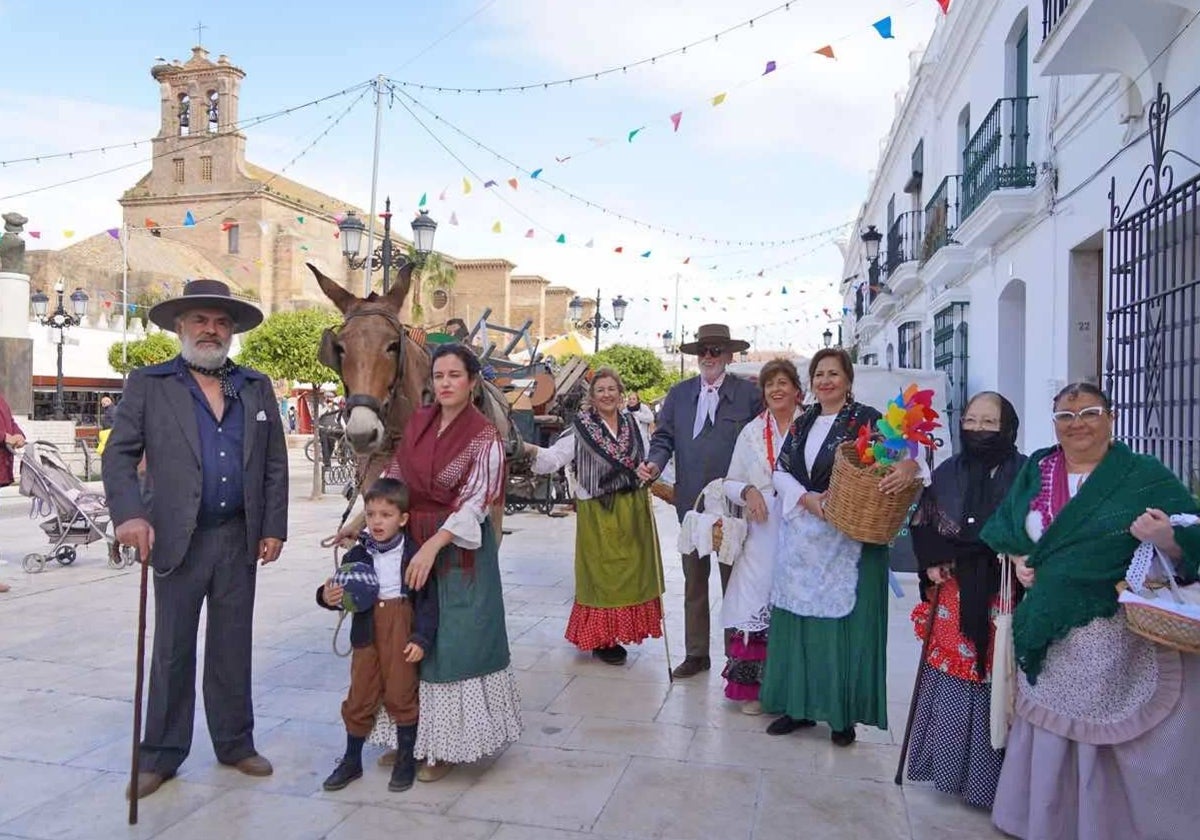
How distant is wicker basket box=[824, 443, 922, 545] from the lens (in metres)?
3.57

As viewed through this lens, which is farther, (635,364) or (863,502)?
(635,364)

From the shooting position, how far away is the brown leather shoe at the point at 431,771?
3557 mm

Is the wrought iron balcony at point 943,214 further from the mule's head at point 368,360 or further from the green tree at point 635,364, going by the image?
the green tree at point 635,364

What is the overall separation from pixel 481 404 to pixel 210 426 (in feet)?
5.56

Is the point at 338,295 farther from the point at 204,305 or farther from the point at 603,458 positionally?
the point at 603,458

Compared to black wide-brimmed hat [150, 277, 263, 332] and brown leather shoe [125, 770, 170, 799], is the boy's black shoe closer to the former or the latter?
brown leather shoe [125, 770, 170, 799]

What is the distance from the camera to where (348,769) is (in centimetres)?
354

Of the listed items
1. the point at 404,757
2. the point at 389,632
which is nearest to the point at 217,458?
the point at 389,632

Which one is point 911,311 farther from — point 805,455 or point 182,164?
point 182,164

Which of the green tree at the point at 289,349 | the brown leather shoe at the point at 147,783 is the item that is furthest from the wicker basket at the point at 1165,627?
the green tree at the point at 289,349

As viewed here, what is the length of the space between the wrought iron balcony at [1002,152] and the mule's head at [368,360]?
705 centimetres

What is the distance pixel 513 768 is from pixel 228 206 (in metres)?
47.6

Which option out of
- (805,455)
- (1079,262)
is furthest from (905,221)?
(805,455)

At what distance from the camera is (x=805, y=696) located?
400 centimetres
